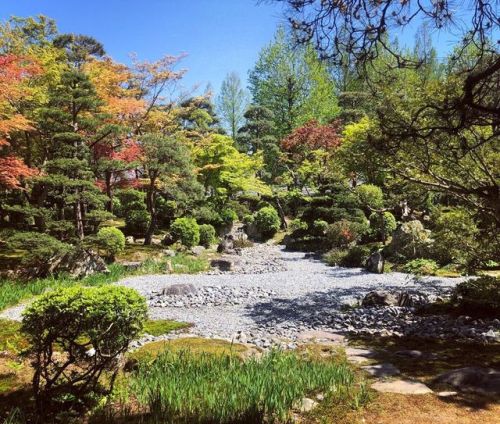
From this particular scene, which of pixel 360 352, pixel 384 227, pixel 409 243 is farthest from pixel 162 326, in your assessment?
pixel 384 227

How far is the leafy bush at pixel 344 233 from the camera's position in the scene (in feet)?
51.8

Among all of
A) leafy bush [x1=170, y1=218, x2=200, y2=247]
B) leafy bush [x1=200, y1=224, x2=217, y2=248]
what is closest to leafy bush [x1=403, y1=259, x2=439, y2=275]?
leafy bush [x1=170, y1=218, x2=200, y2=247]

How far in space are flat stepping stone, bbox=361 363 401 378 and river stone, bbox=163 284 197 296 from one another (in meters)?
5.37

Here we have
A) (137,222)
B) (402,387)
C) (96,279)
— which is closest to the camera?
(402,387)

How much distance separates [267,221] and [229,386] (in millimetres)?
16343

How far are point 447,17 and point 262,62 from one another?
87.3 feet

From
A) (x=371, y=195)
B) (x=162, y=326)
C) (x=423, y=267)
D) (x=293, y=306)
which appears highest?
(x=371, y=195)

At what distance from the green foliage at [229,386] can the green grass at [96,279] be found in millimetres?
5068

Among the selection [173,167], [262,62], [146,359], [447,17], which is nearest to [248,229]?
[173,167]

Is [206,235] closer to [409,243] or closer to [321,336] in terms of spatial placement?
[409,243]

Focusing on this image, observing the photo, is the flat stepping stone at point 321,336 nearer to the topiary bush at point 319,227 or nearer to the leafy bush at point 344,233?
the leafy bush at point 344,233

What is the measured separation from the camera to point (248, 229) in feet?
66.8

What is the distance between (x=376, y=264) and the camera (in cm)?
1216

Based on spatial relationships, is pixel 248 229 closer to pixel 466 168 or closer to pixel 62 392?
pixel 466 168
